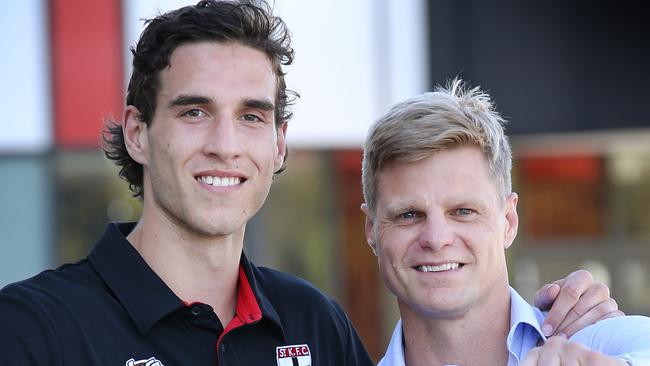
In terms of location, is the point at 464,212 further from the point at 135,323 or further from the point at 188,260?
the point at 135,323

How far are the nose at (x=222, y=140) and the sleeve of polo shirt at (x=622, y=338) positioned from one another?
1.08 metres

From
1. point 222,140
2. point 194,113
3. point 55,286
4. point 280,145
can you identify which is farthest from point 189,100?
point 55,286

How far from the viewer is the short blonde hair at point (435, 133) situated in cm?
282

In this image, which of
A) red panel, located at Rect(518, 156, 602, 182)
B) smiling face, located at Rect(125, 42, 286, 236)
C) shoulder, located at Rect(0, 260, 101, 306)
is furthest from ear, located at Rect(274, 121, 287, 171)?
red panel, located at Rect(518, 156, 602, 182)

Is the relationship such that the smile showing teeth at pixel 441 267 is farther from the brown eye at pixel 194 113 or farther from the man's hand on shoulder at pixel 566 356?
the brown eye at pixel 194 113

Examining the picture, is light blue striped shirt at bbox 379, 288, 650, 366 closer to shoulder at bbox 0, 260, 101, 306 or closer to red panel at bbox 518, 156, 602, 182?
shoulder at bbox 0, 260, 101, 306

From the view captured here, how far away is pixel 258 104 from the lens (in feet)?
9.66

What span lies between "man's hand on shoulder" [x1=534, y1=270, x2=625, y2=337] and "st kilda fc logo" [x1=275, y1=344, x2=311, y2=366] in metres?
0.71

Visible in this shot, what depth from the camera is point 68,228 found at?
25.4 feet

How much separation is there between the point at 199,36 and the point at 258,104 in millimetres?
285

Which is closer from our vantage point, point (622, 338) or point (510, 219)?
point (622, 338)

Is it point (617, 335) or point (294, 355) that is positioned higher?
point (617, 335)

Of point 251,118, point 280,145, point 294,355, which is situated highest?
point 251,118

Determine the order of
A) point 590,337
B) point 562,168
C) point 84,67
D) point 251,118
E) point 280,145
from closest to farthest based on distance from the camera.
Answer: point 590,337 → point 251,118 → point 280,145 → point 84,67 → point 562,168
